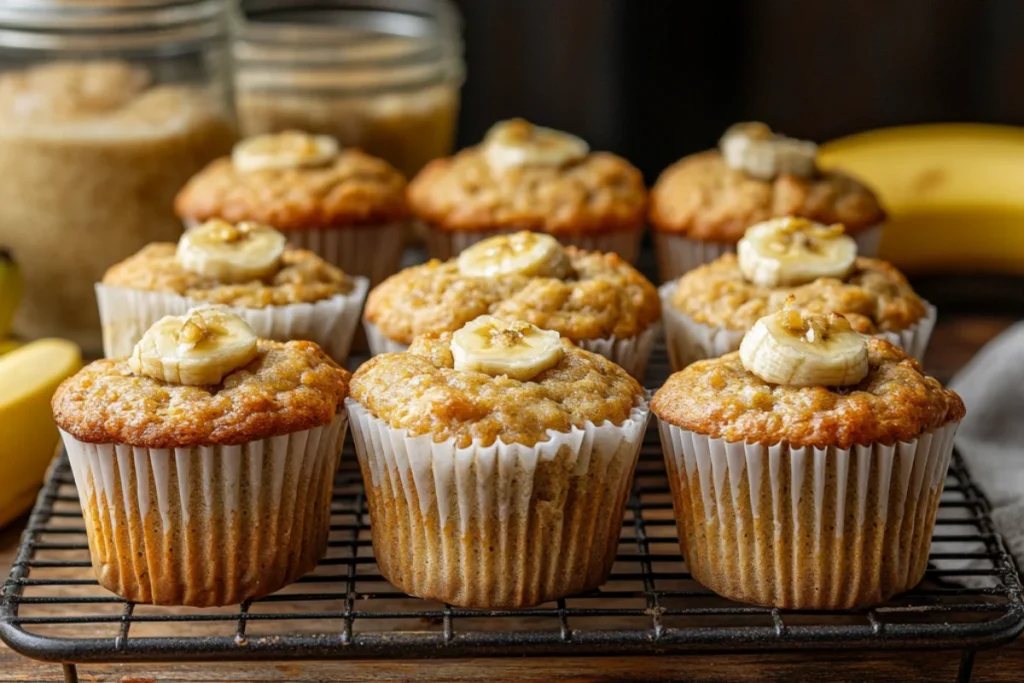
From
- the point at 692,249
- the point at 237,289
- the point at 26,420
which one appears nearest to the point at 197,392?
the point at 237,289

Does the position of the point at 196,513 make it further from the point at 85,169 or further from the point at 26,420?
the point at 85,169

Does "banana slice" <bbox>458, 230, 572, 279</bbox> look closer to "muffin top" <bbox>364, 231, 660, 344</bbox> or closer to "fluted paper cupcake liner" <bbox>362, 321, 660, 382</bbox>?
"muffin top" <bbox>364, 231, 660, 344</bbox>

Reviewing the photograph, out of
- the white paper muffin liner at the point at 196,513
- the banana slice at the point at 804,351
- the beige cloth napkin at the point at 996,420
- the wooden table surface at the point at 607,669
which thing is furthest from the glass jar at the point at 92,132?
the beige cloth napkin at the point at 996,420

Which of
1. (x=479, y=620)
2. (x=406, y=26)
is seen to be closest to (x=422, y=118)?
(x=406, y=26)

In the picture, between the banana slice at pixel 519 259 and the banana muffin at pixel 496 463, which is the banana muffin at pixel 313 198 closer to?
the banana slice at pixel 519 259

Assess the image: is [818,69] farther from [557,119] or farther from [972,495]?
[972,495]

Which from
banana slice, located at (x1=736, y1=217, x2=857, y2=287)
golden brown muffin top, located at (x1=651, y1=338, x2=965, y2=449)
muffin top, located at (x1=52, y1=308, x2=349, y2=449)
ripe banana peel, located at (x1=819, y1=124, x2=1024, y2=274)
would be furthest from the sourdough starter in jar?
ripe banana peel, located at (x1=819, y1=124, x2=1024, y2=274)
